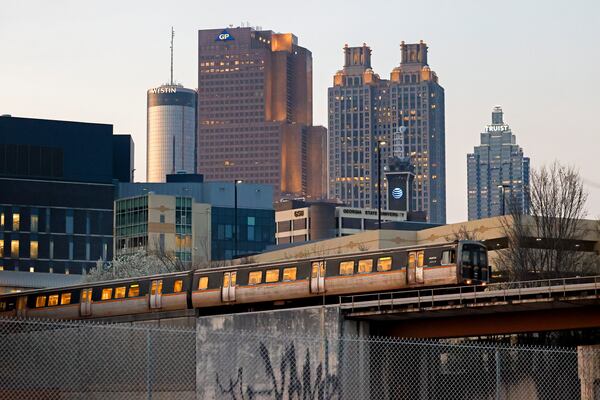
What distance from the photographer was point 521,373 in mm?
62594

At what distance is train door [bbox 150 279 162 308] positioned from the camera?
69.5 meters

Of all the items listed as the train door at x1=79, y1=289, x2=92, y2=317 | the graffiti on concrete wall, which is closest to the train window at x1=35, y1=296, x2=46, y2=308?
the train door at x1=79, y1=289, x2=92, y2=317

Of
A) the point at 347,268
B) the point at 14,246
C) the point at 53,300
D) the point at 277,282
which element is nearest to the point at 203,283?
the point at 277,282

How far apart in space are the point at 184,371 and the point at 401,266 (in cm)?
1177

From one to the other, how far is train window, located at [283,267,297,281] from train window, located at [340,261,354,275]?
9.16ft

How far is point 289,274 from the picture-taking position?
2542 inches

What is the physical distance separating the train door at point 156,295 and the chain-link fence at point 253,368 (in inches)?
97.4

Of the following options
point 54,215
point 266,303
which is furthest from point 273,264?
point 54,215

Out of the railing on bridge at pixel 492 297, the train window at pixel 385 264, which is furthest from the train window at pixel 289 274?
the railing on bridge at pixel 492 297

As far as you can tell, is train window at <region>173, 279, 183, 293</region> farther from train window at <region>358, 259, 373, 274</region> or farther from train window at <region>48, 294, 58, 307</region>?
train window at <region>358, 259, 373, 274</region>

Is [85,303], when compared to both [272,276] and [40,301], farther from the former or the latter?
[272,276]

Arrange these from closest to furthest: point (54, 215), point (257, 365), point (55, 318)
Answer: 1. point (257, 365)
2. point (55, 318)
3. point (54, 215)

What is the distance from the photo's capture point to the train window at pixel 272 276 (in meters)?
65.1

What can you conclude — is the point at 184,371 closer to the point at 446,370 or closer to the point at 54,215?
the point at 446,370
